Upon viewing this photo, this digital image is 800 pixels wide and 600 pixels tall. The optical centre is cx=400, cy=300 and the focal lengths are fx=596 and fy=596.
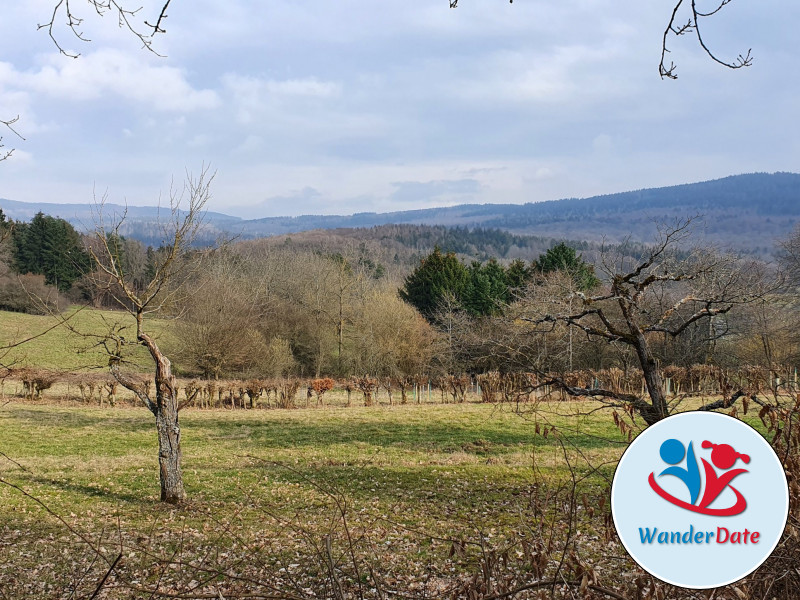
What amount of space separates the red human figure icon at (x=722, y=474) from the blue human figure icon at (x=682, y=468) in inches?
1.0

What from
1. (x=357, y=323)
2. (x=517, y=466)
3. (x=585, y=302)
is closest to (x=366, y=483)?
(x=517, y=466)

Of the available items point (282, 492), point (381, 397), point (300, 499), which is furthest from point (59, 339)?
point (300, 499)

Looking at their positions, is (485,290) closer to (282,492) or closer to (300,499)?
(282,492)

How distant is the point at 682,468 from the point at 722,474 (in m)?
0.11

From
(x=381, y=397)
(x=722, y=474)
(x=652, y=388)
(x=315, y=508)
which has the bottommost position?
(x=381, y=397)

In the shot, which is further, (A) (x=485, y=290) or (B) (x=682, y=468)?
(A) (x=485, y=290)

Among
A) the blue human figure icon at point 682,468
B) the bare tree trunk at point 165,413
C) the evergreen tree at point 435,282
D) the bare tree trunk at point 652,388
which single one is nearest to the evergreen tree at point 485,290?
the evergreen tree at point 435,282

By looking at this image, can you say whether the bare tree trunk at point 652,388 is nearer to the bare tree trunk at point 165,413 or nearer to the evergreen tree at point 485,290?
the bare tree trunk at point 165,413

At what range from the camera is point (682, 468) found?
1.75 meters

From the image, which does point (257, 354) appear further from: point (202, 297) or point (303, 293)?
point (303, 293)

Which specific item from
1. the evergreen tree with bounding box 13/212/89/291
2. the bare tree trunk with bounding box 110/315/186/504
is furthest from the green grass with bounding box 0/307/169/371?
the bare tree trunk with bounding box 110/315/186/504

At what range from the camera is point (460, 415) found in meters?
19.2

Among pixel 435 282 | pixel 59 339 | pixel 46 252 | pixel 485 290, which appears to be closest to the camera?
pixel 485 290

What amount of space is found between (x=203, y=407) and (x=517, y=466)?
1538cm
